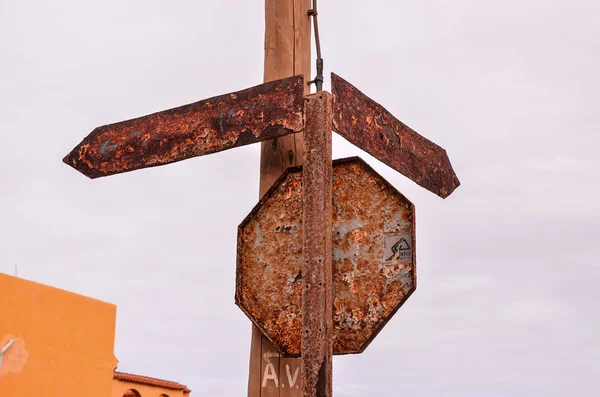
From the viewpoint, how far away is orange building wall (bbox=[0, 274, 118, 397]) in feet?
31.9

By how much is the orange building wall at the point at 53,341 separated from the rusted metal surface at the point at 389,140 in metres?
7.28

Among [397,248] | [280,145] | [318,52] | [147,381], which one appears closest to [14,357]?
[280,145]

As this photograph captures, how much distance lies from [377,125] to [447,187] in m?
0.89

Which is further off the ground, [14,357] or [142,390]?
[142,390]

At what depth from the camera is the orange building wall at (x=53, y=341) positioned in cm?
972

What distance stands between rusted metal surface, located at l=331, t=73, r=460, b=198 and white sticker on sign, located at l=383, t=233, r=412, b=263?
0.44 meters

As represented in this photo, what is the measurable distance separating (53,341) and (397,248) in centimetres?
855

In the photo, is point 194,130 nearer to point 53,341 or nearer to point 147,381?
point 53,341

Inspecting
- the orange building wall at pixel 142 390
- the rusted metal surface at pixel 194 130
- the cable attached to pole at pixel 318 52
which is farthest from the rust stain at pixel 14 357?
the orange building wall at pixel 142 390

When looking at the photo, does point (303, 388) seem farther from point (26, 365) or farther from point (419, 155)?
point (26, 365)

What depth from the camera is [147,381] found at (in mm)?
22312

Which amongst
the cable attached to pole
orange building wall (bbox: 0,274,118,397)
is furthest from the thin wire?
A: orange building wall (bbox: 0,274,118,397)

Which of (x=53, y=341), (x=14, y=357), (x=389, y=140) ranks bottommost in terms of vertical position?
(x=14, y=357)

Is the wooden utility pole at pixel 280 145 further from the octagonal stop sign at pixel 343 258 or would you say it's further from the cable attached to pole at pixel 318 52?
the octagonal stop sign at pixel 343 258
